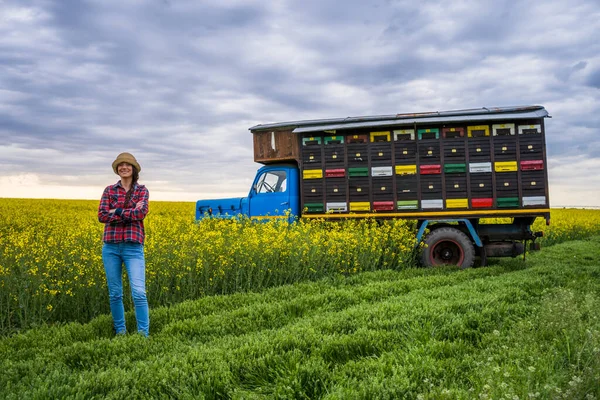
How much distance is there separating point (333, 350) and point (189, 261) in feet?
13.3

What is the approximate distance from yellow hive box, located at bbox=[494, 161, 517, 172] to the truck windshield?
192 inches

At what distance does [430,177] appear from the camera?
11.1 metres

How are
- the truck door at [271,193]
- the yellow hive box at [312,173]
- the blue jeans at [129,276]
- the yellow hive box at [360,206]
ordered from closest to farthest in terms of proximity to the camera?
the blue jeans at [129,276] → the yellow hive box at [360,206] → the yellow hive box at [312,173] → the truck door at [271,193]

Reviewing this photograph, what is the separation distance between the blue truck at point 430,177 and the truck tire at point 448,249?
0.07 ft

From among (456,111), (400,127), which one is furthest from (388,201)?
(456,111)

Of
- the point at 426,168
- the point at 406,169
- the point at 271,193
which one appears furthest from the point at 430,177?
the point at 271,193

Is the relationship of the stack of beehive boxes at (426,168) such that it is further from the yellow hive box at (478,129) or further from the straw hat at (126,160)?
the straw hat at (126,160)

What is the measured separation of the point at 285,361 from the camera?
473 cm

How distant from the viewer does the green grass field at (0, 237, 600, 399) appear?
4105 mm

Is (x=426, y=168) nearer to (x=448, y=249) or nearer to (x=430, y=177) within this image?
(x=430, y=177)

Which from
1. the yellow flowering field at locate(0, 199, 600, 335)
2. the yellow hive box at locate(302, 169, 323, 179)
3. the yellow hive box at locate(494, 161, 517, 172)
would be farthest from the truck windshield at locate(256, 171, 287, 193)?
the yellow hive box at locate(494, 161, 517, 172)

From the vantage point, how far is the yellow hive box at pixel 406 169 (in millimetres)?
11102

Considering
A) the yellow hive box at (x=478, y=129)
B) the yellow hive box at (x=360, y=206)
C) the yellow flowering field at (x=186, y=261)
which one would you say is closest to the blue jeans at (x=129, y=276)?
the yellow flowering field at (x=186, y=261)

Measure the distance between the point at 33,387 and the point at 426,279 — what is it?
260 inches
